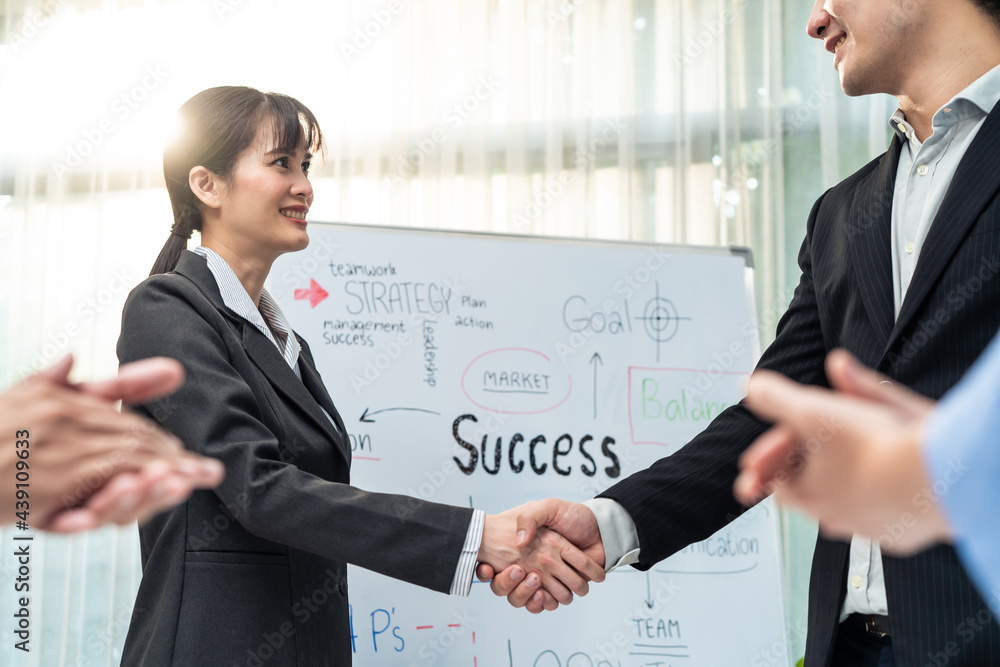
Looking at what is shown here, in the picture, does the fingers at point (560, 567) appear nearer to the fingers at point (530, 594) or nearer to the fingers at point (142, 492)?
the fingers at point (530, 594)

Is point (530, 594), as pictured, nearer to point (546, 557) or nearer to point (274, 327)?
point (546, 557)

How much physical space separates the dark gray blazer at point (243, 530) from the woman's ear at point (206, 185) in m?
0.26

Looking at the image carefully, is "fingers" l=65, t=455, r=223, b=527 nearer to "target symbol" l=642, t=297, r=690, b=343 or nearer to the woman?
the woman

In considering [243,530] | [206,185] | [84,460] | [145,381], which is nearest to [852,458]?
[145,381]

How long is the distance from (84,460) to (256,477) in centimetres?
56

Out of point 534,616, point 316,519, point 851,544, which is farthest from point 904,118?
point 534,616

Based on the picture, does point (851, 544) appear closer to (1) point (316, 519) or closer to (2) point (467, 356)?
(1) point (316, 519)

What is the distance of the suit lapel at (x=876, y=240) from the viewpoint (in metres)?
1.27

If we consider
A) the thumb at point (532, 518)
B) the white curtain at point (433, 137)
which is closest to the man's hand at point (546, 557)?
the thumb at point (532, 518)

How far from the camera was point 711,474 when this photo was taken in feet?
5.24

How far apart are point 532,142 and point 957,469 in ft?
8.89

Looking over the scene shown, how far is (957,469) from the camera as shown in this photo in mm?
518

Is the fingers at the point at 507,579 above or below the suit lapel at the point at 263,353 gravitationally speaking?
below

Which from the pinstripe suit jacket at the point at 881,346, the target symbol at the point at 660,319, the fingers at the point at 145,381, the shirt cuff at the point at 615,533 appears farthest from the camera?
the target symbol at the point at 660,319
